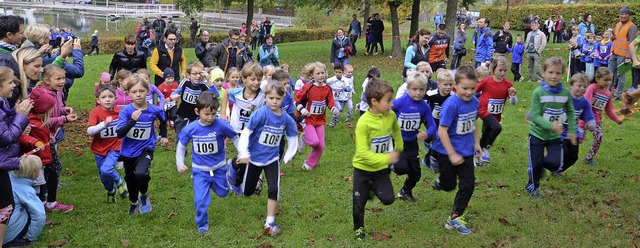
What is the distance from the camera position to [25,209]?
6102mm

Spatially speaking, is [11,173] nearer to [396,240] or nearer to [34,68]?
[34,68]

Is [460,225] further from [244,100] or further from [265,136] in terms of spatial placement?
[244,100]

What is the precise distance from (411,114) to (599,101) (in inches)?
137

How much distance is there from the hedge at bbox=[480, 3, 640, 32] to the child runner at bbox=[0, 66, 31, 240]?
3500 cm

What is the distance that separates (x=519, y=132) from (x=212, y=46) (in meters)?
7.94

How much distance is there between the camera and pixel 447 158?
21.8ft

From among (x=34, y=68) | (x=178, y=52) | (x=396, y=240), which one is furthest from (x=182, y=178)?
(x=178, y=52)

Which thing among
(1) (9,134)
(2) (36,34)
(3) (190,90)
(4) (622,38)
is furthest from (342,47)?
(1) (9,134)

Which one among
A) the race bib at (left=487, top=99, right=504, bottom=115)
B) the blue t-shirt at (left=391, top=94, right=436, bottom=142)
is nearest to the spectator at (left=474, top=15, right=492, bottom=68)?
the race bib at (left=487, top=99, right=504, bottom=115)

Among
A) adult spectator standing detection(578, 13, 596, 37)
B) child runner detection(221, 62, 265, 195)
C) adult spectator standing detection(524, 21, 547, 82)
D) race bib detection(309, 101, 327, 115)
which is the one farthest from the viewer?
adult spectator standing detection(578, 13, 596, 37)

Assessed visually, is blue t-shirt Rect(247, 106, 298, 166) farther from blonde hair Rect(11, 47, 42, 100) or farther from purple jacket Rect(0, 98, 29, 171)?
blonde hair Rect(11, 47, 42, 100)

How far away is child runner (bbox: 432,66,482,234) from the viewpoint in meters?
6.36

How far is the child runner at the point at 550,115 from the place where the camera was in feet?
23.1

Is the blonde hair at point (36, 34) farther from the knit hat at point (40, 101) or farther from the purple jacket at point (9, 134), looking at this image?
the purple jacket at point (9, 134)
